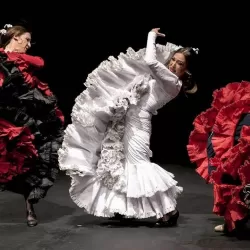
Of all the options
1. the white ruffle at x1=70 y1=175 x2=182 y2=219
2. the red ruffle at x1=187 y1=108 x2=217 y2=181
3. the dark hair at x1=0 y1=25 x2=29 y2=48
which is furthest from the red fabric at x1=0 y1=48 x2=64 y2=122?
the red ruffle at x1=187 y1=108 x2=217 y2=181

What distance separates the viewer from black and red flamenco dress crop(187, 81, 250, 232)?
2.32 m

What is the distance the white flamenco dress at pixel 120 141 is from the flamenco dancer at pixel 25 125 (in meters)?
0.17

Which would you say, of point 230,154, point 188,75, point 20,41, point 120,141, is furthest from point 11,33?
point 230,154

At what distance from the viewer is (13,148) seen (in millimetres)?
2691

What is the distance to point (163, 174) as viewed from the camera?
9.00 feet

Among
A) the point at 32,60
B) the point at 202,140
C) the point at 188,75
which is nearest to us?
the point at 202,140

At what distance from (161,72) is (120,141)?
16.6 inches

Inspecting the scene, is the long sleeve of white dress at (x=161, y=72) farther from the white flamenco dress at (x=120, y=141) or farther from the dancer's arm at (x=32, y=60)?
the dancer's arm at (x=32, y=60)

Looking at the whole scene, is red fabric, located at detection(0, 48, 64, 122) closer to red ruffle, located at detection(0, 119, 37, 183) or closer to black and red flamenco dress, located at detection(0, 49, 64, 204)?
black and red flamenco dress, located at detection(0, 49, 64, 204)

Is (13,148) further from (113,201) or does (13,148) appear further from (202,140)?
(202,140)

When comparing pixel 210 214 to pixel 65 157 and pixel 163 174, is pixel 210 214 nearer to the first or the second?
pixel 163 174

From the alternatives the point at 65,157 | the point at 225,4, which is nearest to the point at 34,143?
the point at 65,157

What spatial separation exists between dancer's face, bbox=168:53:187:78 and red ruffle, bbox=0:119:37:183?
0.83m

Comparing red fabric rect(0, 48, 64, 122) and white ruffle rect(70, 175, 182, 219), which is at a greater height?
red fabric rect(0, 48, 64, 122)
